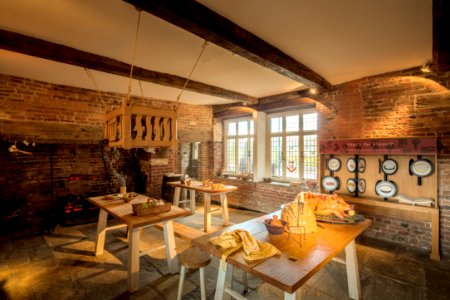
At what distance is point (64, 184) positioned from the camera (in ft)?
17.4

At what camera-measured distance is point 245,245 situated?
5.84ft

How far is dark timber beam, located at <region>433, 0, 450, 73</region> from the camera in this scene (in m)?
2.02

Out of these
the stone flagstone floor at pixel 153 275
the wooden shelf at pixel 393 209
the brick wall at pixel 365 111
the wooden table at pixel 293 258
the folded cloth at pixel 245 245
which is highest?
the brick wall at pixel 365 111

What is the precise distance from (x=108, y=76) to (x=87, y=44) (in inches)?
51.5

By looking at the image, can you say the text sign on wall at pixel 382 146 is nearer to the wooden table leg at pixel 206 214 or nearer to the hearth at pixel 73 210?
the wooden table leg at pixel 206 214

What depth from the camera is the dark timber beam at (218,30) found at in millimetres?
1904

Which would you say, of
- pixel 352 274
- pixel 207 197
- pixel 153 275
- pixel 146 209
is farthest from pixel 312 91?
pixel 153 275

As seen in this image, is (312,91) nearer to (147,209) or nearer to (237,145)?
(237,145)

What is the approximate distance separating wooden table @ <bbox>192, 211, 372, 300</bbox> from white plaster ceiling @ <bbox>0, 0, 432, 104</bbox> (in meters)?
2.14

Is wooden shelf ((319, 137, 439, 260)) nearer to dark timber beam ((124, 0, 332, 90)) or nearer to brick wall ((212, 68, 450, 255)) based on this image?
brick wall ((212, 68, 450, 255))

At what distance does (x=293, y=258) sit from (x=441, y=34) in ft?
8.99

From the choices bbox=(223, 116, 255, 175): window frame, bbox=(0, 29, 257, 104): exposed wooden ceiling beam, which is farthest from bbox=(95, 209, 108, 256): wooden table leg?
bbox=(223, 116, 255, 175): window frame

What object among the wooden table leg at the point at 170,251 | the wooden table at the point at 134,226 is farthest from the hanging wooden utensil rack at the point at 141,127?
the wooden table leg at the point at 170,251

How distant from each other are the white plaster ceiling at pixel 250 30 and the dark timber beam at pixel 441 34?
0.11 metres
